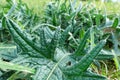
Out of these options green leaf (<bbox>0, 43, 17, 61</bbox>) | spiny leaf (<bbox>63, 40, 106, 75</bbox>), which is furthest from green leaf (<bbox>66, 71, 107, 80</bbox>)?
green leaf (<bbox>0, 43, 17, 61</bbox>)

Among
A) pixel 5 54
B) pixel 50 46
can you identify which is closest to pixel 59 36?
pixel 50 46

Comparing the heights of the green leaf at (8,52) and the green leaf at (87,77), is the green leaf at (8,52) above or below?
below

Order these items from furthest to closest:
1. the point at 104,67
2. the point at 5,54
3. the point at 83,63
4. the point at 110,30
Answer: the point at 110,30, the point at 104,67, the point at 5,54, the point at 83,63

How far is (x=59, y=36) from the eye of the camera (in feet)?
1.86

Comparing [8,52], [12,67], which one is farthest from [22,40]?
[8,52]

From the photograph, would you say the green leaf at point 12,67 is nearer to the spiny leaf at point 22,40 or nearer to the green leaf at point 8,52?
the spiny leaf at point 22,40

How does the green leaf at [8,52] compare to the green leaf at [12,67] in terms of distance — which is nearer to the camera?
the green leaf at [12,67]

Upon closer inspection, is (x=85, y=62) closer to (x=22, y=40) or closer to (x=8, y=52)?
(x=22, y=40)

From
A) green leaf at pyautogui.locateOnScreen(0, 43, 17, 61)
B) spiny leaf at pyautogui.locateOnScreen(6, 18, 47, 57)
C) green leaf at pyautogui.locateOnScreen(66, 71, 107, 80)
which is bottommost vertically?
green leaf at pyautogui.locateOnScreen(0, 43, 17, 61)

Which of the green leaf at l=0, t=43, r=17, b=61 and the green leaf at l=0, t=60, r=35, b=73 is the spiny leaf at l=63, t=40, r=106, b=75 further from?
the green leaf at l=0, t=43, r=17, b=61

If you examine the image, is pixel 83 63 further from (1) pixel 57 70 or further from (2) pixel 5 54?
(2) pixel 5 54

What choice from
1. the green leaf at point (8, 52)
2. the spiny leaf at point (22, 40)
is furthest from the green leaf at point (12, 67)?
the green leaf at point (8, 52)

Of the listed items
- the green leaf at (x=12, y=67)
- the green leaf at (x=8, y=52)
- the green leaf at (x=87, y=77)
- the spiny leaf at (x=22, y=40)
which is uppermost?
the spiny leaf at (x=22, y=40)

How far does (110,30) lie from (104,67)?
9.9 inches
